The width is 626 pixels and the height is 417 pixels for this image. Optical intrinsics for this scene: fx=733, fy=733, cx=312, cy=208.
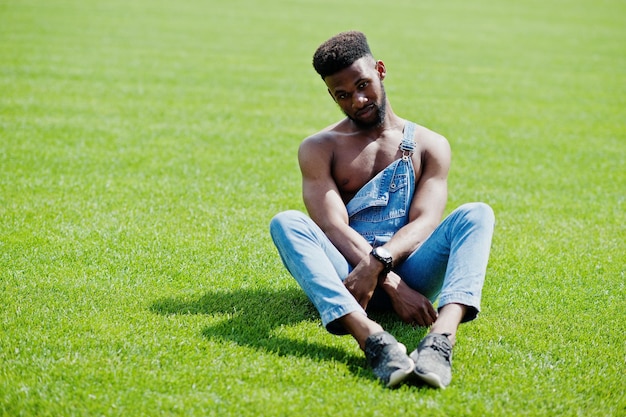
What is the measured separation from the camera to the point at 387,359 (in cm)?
412

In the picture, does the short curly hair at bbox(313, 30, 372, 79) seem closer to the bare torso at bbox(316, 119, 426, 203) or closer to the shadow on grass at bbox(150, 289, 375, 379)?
the bare torso at bbox(316, 119, 426, 203)

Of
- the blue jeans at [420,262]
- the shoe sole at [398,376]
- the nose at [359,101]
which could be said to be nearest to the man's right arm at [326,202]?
the blue jeans at [420,262]

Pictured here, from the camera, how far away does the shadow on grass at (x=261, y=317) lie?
4539 millimetres

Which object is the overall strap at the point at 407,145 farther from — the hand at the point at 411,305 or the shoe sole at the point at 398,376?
the shoe sole at the point at 398,376

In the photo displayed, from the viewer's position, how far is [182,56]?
18.5 m

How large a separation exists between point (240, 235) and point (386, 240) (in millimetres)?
2067

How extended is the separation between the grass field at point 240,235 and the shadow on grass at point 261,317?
0.02 meters

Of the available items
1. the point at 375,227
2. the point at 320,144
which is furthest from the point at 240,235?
the point at 375,227

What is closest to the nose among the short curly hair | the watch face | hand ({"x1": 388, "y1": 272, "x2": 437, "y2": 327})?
the short curly hair

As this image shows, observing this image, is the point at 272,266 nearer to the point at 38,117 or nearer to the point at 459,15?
the point at 38,117

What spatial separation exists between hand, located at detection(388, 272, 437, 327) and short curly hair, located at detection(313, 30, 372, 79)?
1.54 metres

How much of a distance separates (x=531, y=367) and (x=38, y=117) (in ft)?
29.8

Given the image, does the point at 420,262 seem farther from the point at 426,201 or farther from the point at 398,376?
the point at 398,376

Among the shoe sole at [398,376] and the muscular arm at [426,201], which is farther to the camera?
the muscular arm at [426,201]
